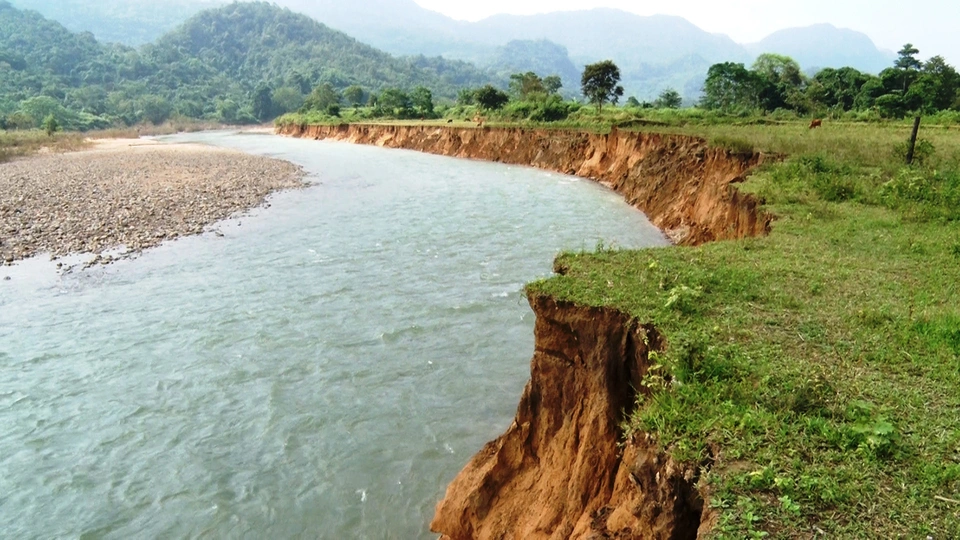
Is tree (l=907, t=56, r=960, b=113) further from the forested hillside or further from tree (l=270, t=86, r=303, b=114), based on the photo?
tree (l=270, t=86, r=303, b=114)

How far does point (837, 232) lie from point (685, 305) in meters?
6.45

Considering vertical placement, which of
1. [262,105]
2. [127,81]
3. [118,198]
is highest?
[127,81]

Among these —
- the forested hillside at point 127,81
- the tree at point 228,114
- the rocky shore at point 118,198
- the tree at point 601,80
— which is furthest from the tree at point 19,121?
the tree at point 601,80

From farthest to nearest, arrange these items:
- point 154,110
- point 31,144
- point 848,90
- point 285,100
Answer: point 285,100 < point 154,110 < point 31,144 < point 848,90

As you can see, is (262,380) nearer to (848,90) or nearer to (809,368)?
(809,368)

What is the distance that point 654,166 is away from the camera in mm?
29219

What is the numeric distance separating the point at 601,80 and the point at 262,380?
4714cm

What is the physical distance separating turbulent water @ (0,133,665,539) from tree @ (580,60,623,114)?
34116 mm

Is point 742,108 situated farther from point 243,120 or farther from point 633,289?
point 243,120

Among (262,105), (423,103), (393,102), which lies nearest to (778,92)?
(423,103)

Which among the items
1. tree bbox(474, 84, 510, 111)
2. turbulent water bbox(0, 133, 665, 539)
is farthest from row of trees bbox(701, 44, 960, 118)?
turbulent water bbox(0, 133, 665, 539)

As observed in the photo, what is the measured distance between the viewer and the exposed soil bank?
1811 centimetres

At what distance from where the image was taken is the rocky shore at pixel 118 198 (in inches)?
832

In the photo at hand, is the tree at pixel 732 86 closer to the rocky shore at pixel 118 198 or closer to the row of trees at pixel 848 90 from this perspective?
the row of trees at pixel 848 90
